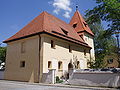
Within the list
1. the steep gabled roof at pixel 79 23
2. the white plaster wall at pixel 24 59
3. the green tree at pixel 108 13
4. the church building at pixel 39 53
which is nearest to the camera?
the green tree at pixel 108 13

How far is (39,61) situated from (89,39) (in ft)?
55.1

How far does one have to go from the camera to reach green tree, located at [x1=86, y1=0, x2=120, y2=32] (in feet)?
39.2

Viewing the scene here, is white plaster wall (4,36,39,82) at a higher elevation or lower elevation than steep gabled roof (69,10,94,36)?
lower

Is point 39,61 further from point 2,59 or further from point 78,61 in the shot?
point 2,59

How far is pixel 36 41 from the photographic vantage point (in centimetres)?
Result: 1791

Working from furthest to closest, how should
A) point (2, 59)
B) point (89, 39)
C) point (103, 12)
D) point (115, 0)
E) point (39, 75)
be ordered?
point (2, 59)
point (89, 39)
point (39, 75)
point (103, 12)
point (115, 0)

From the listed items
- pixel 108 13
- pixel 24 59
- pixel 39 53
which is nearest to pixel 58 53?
pixel 39 53

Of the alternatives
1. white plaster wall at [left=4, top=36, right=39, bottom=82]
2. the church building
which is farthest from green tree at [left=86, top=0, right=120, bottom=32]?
white plaster wall at [left=4, top=36, right=39, bottom=82]

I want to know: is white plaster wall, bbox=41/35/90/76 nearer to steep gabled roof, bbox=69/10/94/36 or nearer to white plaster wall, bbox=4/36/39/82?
white plaster wall, bbox=4/36/39/82

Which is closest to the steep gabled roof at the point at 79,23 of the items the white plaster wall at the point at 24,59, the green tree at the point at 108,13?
the white plaster wall at the point at 24,59

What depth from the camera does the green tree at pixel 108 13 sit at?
11938 mm

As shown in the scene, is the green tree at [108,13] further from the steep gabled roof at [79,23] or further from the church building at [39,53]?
the steep gabled roof at [79,23]

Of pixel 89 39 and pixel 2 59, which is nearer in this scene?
pixel 89 39

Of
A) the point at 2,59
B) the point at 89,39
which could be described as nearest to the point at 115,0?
the point at 89,39
